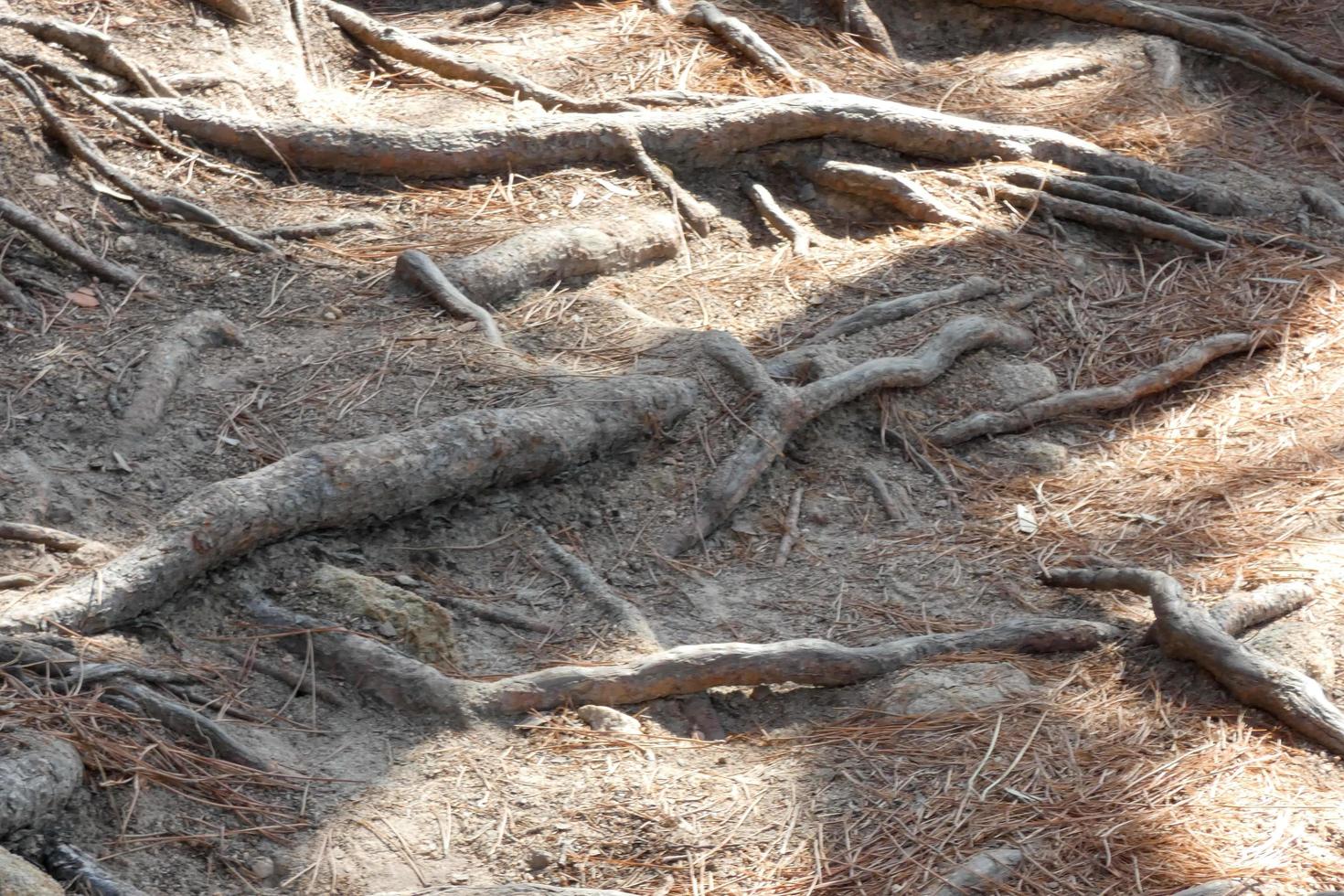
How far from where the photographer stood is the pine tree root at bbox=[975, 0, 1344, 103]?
22.9ft

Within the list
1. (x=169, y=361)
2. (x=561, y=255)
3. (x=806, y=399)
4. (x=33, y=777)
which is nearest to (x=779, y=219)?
(x=561, y=255)

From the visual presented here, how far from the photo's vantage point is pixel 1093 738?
129 inches

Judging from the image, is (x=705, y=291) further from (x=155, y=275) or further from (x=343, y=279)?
(x=155, y=275)

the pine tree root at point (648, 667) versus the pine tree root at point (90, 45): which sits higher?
the pine tree root at point (90, 45)

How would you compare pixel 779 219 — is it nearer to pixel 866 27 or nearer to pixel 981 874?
pixel 866 27

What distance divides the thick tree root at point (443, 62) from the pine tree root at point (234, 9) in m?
0.40

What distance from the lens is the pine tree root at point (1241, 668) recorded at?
10.5 ft

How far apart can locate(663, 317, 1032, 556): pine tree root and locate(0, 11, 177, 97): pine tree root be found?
276 centimetres

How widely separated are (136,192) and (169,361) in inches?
42.9

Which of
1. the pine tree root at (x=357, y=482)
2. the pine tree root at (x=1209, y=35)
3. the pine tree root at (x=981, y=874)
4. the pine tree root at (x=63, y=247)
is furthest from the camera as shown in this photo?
the pine tree root at (x=1209, y=35)

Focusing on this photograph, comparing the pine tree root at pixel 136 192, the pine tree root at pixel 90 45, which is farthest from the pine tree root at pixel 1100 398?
the pine tree root at pixel 90 45

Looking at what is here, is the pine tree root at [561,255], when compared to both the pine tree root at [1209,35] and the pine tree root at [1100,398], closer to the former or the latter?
the pine tree root at [1100,398]

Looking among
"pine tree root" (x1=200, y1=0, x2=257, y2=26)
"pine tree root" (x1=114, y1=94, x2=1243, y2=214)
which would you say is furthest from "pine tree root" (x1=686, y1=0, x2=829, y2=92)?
"pine tree root" (x1=200, y1=0, x2=257, y2=26)

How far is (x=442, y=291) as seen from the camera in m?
4.60
